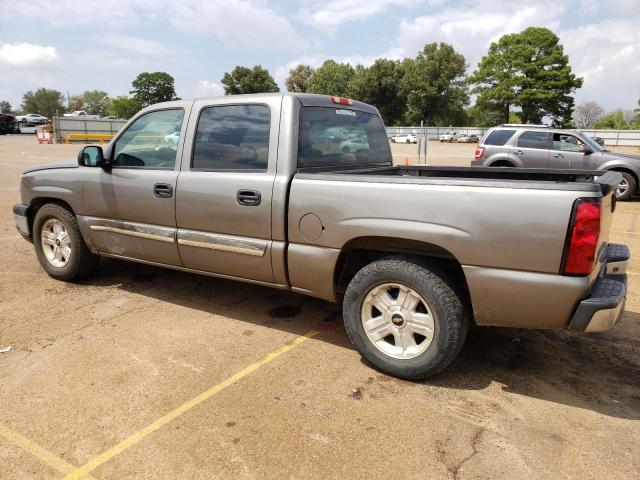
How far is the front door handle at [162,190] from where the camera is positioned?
158 inches

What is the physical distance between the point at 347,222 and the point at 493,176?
5.93ft

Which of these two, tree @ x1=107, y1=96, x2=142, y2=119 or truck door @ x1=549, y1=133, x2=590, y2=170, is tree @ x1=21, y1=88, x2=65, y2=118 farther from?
truck door @ x1=549, y1=133, x2=590, y2=170

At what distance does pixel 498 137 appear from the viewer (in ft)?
39.7

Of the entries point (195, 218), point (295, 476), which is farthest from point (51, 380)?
point (295, 476)

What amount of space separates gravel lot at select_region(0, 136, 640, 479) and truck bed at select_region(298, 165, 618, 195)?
4.25ft

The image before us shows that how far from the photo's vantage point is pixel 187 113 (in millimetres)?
4066

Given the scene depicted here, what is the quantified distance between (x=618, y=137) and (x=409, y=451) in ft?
Answer: 167

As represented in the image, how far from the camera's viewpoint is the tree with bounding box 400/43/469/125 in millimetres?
64688

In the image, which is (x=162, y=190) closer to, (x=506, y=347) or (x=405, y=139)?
(x=506, y=347)

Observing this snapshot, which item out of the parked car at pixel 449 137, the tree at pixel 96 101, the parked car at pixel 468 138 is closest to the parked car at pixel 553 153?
the parked car at pixel 468 138

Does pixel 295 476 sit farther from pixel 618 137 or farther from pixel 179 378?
pixel 618 137

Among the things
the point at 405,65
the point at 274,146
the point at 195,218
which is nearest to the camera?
the point at 274,146

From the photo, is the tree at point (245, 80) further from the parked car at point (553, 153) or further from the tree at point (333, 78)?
the parked car at point (553, 153)

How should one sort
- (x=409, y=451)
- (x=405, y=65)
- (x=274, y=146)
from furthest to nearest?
1. (x=405, y=65)
2. (x=274, y=146)
3. (x=409, y=451)
